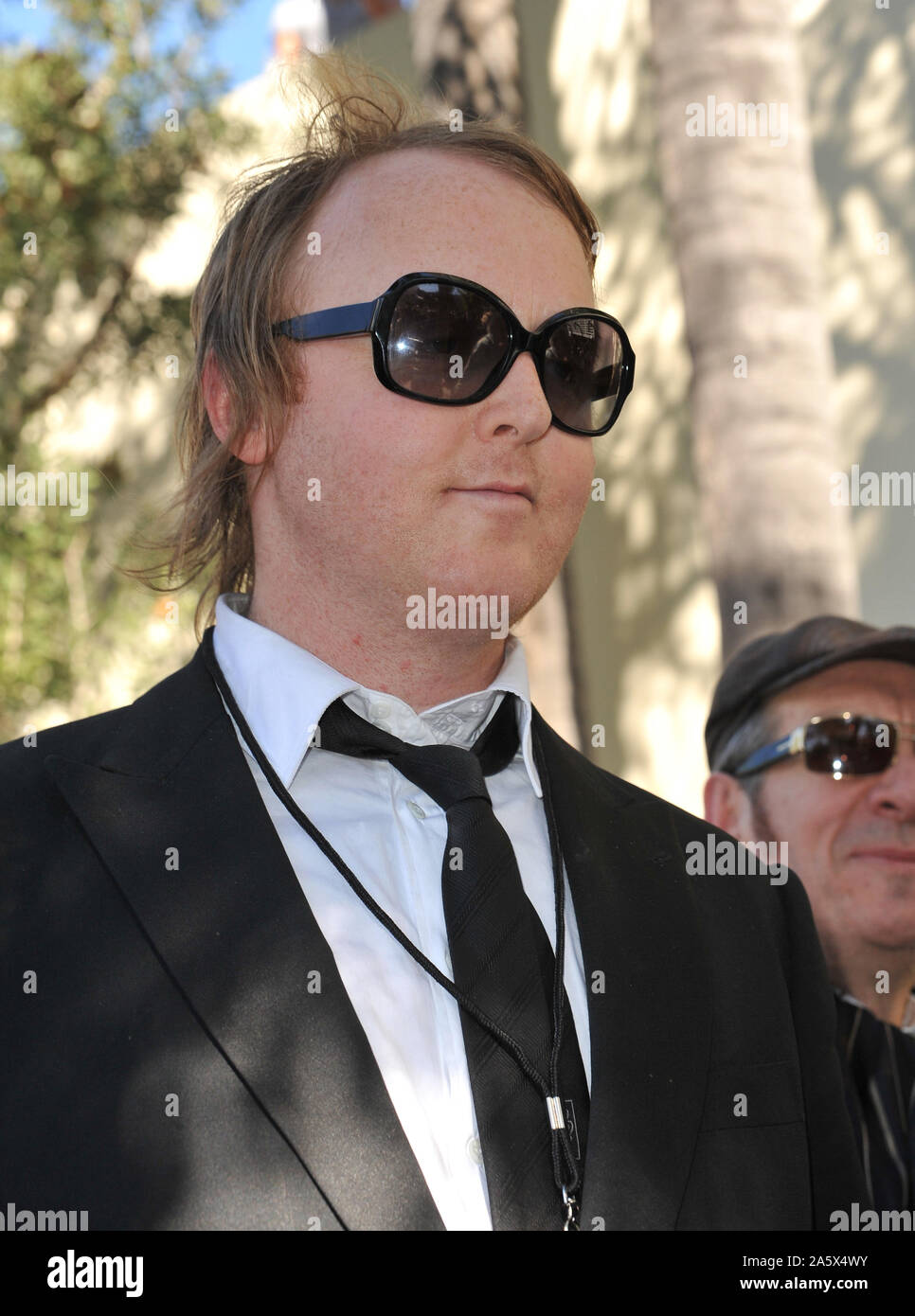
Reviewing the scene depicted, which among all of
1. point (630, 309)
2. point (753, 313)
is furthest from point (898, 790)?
point (630, 309)

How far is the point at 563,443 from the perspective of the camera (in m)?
2.13

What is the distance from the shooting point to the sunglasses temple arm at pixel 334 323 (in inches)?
80.4

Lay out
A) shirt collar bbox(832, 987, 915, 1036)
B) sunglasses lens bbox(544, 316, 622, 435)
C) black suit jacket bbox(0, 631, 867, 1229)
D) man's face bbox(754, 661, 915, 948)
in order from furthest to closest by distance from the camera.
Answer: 1. man's face bbox(754, 661, 915, 948)
2. shirt collar bbox(832, 987, 915, 1036)
3. sunglasses lens bbox(544, 316, 622, 435)
4. black suit jacket bbox(0, 631, 867, 1229)

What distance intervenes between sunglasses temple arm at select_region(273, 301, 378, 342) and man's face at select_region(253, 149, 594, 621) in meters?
0.02

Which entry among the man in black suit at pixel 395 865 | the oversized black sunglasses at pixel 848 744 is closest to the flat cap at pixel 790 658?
the oversized black sunglasses at pixel 848 744

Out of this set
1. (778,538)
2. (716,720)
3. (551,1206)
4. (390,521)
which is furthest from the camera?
(778,538)

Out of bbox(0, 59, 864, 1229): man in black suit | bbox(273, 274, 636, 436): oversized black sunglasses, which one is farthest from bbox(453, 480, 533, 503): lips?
bbox(273, 274, 636, 436): oversized black sunglasses

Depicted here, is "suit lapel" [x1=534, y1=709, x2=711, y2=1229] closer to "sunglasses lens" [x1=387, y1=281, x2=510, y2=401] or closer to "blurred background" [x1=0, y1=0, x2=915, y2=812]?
"sunglasses lens" [x1=387, y1=281, x2=510, y2=401]

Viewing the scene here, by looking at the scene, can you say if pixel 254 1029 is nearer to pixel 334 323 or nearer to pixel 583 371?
pixel 334 323

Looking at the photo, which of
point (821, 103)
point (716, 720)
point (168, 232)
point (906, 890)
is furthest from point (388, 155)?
point (168, 232)

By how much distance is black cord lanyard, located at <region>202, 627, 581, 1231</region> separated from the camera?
5.69ft

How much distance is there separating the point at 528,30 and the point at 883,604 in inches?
152

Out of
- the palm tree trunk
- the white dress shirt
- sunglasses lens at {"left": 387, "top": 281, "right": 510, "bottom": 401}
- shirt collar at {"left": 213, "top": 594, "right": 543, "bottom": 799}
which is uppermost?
the palm tree trunk

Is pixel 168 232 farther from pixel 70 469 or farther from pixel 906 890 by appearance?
pixel 906 890
